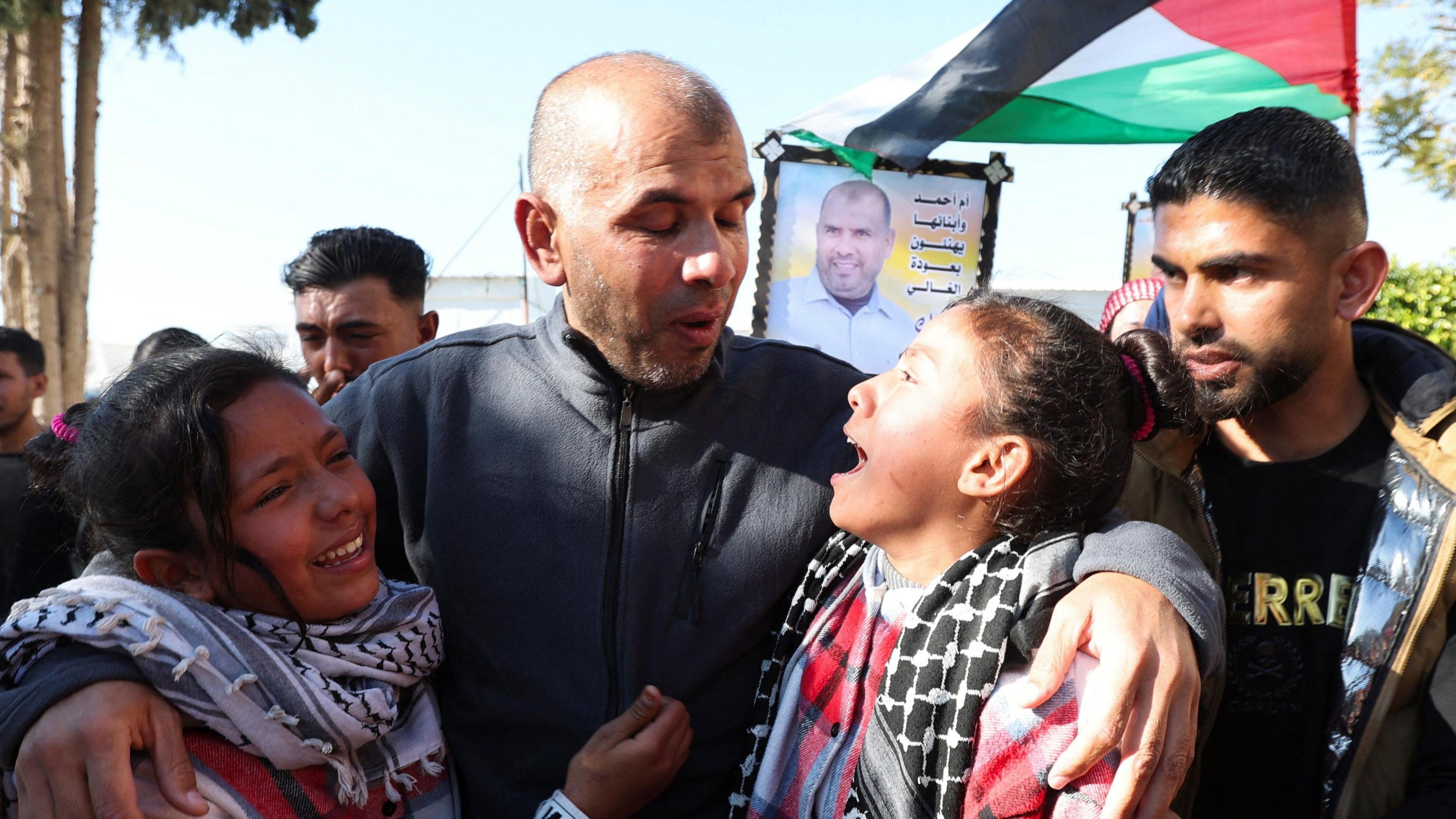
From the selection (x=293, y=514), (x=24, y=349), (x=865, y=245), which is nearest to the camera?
(x=293, y=514)

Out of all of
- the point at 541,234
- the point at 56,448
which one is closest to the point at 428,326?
the point at 541,234

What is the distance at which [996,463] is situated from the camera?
2.04 metres

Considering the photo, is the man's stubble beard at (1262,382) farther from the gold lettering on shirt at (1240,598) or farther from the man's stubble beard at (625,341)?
the man's stubble beard at (625,341)

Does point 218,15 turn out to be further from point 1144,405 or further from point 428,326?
point 1144,405

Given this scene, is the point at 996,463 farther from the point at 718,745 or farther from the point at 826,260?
the point at 826,260

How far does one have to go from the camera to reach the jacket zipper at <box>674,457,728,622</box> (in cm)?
206

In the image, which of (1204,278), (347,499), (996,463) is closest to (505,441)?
(347,499)

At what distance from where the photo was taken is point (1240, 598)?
2223 mm

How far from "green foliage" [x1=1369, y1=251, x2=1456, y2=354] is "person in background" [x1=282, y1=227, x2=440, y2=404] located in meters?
6.90

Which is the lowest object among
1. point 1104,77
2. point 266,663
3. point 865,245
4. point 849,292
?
point 266,663

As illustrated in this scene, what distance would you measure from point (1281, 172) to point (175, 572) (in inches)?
93.3

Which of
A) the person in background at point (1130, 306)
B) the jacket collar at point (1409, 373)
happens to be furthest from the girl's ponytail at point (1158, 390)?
the person in background at point (1130, 306)

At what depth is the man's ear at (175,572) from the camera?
187 cm

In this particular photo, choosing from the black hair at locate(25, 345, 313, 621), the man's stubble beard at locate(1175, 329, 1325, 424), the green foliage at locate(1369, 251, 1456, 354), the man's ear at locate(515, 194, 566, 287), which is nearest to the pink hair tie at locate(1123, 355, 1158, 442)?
the man's stubble beard at locate(1175, 329, 1325, 424)
